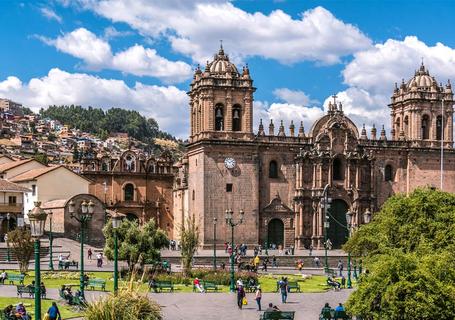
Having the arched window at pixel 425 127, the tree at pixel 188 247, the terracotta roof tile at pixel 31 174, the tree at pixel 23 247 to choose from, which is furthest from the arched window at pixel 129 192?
the tree at pixel 23 247

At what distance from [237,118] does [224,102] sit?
5.14ft

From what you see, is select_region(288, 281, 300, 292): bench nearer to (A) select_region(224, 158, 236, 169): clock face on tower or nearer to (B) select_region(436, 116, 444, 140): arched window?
(A) select_region(224, 158, 236, 169): clock face on tower

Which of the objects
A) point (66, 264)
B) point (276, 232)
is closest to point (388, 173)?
point (276, 232)

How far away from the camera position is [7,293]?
3158cm

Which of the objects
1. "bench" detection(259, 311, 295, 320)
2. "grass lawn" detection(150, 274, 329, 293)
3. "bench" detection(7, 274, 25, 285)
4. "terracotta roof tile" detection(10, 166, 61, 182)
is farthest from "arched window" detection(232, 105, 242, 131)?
"bench" detection(259, 311, 295, 320)

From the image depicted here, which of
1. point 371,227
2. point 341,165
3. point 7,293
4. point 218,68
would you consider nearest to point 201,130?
point 218,68

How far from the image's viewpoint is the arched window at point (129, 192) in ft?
236

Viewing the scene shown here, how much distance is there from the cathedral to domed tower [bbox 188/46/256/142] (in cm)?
7

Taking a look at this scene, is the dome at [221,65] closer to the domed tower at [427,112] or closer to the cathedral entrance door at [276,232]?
the cathedral entrance door at [276,232]

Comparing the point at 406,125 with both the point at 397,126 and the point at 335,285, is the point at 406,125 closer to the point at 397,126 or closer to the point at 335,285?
the point at 397,126

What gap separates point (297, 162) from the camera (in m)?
60.6

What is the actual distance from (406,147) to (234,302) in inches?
1371

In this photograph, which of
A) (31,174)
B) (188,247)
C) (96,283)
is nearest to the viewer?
(96,283)

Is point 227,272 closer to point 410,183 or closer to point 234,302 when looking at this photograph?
point 234,302
